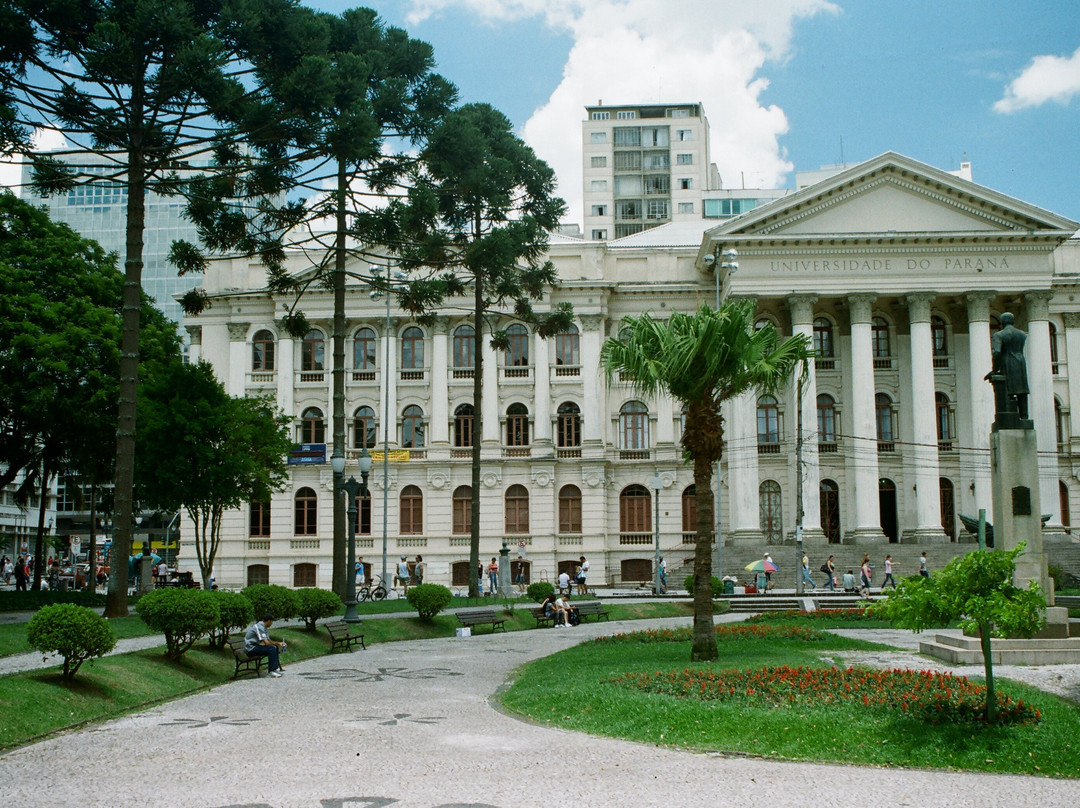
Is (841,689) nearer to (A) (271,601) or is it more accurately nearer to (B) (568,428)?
(A) (271,601)

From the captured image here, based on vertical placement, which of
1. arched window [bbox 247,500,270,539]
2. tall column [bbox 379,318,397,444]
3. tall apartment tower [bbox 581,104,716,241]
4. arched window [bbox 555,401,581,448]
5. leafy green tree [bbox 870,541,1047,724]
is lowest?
leafy green tree [bbox 870,541,1047,724]

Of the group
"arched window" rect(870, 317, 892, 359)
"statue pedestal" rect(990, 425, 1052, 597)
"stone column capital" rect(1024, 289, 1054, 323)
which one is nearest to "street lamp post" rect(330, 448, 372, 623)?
"statue pedestal" rect(990, 425, 1052, 597)

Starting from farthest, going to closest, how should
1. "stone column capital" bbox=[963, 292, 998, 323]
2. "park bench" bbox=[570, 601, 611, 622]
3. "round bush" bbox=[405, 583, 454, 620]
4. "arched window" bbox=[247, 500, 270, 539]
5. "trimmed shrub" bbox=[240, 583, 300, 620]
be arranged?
"arched window" bbox=[247, 500, 270, 539] → "stone column capital" bbox=[963, 292, 998, 323] → "park bench" bbox=[570, 601, 611, 622] → "round bush" bbox=[405, 583, 454, 620] → "trimmed shrub" bbox=[240, 583, 300, 620]

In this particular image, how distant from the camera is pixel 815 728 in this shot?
42.8ft

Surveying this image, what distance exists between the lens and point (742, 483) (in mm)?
52375

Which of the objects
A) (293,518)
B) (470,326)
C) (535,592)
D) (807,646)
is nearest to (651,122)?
(470,326)

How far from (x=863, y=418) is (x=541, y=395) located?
621 inches

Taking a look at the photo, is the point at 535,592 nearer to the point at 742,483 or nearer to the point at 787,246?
A: the point at 742,483

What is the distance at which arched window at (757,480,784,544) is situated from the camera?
54.2 m

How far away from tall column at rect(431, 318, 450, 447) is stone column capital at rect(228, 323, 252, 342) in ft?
32.5

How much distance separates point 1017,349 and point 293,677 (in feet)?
49.7

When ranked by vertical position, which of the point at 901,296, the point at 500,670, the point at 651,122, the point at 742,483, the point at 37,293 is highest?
the point at 651,122

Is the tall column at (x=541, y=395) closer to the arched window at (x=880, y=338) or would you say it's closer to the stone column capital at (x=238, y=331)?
the stone column capital at (x=238, y=331)

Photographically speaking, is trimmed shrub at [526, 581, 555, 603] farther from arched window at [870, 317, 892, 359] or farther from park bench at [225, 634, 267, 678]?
arched window at [870, 317, 892, 359]
